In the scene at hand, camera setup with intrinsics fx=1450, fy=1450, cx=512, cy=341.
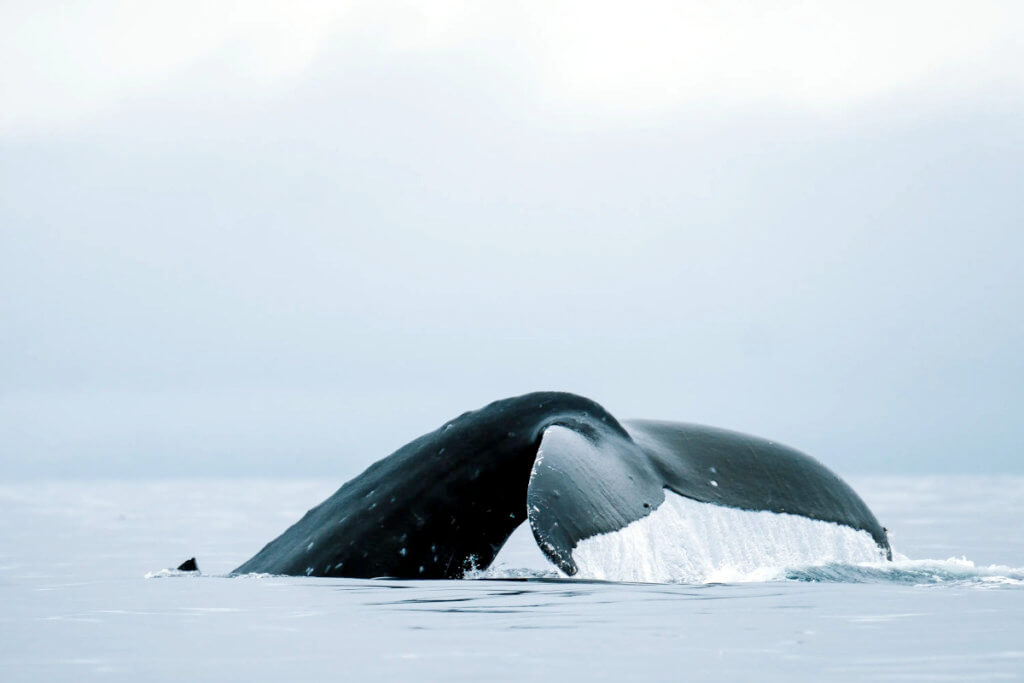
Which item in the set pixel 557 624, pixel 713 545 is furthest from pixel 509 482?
pixel 557 624

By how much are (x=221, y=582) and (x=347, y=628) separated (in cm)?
307

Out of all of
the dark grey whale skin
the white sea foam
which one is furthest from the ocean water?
the dark grey whale skin

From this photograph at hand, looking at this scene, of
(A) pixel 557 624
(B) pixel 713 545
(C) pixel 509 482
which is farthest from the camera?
(C) pixel 509 482

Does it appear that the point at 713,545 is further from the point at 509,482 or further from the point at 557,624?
the point at 557,624

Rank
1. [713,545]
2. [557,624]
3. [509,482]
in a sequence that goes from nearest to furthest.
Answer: [557,624], [713,545], [509,482]

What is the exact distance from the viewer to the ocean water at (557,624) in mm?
6449

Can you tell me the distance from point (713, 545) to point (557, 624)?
5.17ft

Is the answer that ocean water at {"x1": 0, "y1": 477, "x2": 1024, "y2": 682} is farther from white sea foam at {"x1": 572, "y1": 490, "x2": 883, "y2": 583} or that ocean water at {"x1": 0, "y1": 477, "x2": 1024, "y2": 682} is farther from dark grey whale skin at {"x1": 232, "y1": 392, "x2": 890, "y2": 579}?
dark grey whale skin at {"x1": 232, "y1": 392, "x2": 890, "y2": 579}

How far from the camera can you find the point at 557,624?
7676mm

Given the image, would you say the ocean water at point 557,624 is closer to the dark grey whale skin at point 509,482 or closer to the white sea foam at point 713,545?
the white sea foam at point 713,545

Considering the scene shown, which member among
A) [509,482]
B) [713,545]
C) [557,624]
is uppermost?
[509,482]

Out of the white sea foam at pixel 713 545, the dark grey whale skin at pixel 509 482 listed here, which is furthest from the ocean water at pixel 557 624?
the dark grey whale skin at pixel 509 482

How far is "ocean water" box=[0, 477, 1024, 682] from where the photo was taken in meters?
6.45

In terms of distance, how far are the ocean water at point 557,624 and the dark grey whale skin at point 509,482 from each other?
0.21 metres
